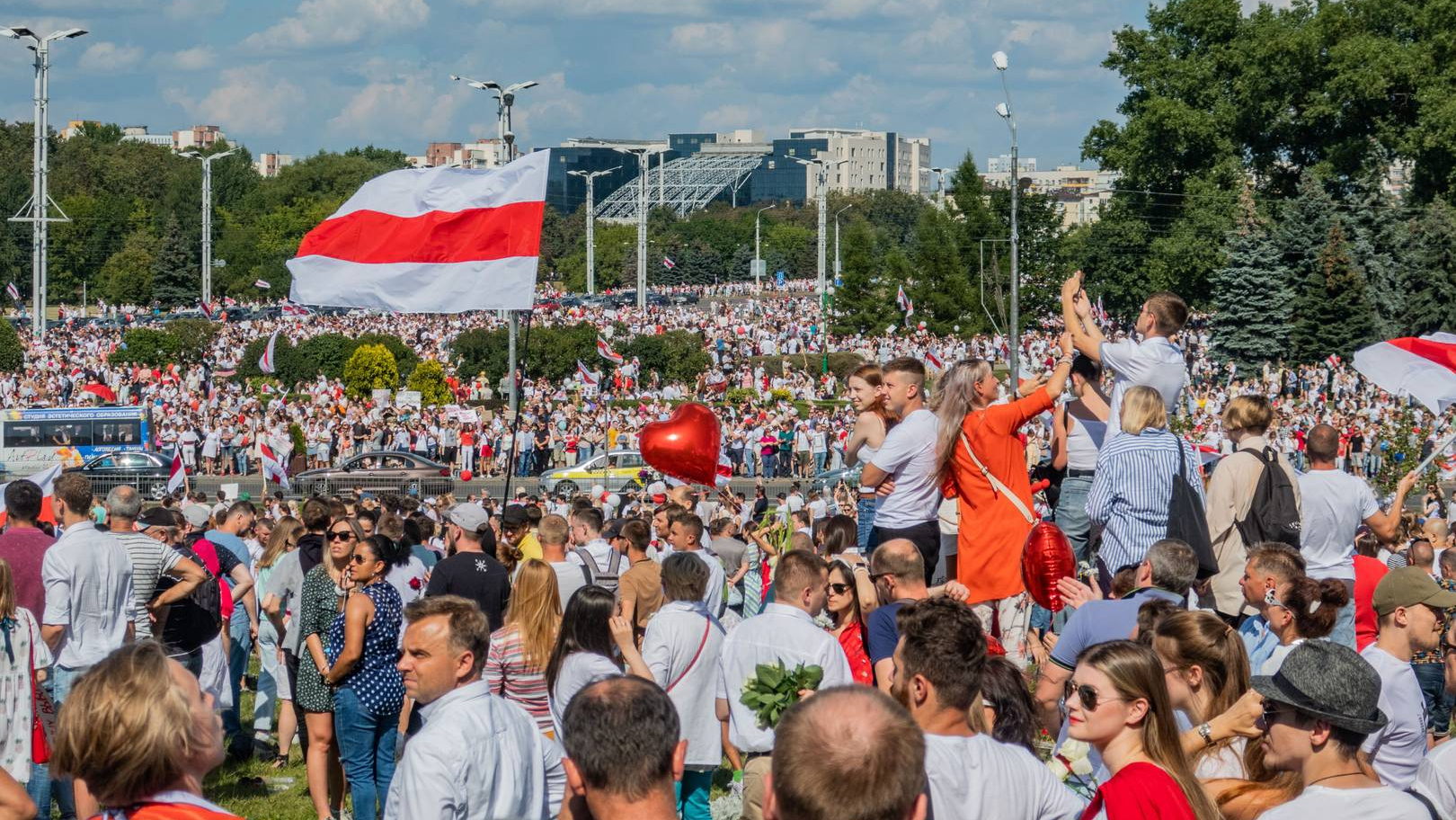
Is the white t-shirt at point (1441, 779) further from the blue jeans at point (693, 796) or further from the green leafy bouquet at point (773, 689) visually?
the blue jeans at point (693, 796)

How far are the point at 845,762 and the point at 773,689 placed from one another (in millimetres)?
2226

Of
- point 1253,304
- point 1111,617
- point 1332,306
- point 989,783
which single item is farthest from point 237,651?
point 1332,306

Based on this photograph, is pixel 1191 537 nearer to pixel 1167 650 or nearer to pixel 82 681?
pixel 1167 650

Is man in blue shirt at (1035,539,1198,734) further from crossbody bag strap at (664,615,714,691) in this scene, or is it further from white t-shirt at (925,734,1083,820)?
crossbody bag strap at (664,615,714,691)

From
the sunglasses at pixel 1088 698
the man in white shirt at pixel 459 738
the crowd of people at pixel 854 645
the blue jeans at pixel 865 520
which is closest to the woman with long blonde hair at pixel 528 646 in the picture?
the crowd of people at pixel 854 645

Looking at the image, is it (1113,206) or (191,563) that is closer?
(191,563)

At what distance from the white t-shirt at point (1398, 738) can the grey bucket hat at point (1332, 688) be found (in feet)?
4.15

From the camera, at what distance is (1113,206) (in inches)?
2343

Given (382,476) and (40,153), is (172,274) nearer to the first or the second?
(40,153)

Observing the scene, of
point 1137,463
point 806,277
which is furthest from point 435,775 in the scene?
point 806,277

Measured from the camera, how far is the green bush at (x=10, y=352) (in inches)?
2061

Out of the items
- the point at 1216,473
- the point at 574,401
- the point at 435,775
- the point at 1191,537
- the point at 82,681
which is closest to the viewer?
the point at 82,681

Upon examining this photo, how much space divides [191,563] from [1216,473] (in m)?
5.15

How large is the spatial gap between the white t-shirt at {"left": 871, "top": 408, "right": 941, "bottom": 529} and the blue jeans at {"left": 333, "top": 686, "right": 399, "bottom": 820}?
2474 millimetres
